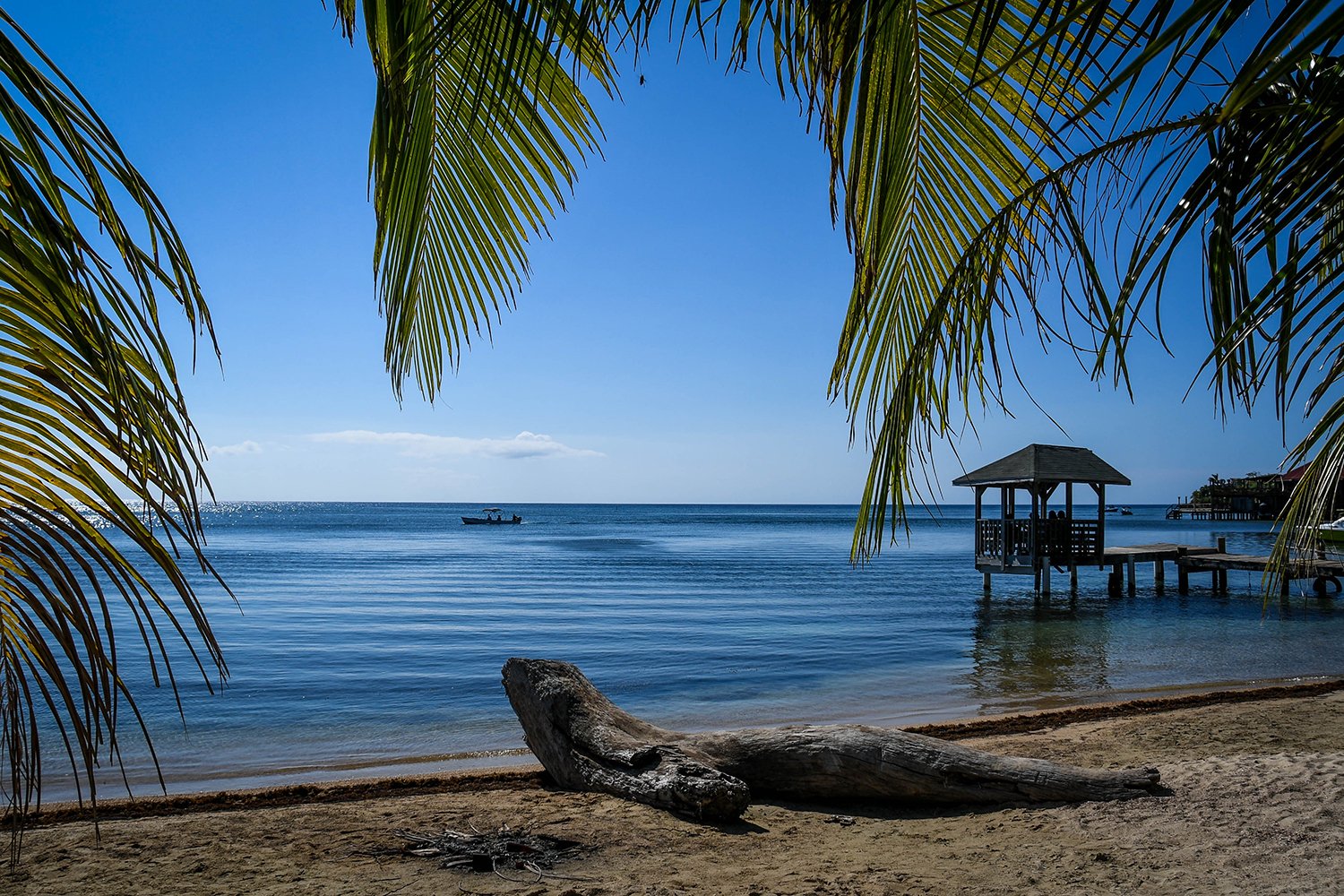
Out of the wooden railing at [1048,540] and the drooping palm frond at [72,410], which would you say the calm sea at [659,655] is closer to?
the wooden railing at [1048,540]

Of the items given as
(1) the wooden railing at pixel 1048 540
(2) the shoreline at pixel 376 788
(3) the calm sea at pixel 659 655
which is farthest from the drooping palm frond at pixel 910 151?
(1) the wooden railing at pixel 1048 540

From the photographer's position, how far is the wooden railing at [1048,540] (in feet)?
82.6

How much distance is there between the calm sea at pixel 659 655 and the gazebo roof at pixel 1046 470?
352 centimetres

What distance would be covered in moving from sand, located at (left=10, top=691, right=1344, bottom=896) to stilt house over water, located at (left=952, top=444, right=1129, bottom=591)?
18.4m

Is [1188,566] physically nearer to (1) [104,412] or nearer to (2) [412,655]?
(2) [412,655]

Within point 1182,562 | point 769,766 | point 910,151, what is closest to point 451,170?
point 910,151

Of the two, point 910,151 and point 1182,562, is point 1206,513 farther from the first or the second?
point 910,151

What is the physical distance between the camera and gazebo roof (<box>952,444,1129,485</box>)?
24.2m

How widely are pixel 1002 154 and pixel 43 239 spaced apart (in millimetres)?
1890

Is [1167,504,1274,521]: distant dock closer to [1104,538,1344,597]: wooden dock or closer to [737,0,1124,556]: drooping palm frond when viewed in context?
[1104,538,1344,597]: wooden dock

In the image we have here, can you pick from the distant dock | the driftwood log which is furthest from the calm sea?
the distant dock

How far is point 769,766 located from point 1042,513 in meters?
21.9

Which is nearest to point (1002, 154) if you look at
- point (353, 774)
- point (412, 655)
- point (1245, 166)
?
point (1245, 166)

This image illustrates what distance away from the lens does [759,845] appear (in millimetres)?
5684
